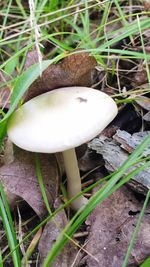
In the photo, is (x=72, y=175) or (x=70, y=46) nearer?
(x=72, y=175)

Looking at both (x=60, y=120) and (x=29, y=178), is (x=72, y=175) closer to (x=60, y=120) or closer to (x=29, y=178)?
(x=29, y=178)

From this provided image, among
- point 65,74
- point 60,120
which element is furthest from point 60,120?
point 65,74

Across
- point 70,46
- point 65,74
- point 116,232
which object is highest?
point 65,74

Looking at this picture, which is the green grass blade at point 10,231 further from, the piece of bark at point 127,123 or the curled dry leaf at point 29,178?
the piece of bark at point 127,123

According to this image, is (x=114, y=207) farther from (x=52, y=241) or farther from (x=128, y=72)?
(x=128, y=72)

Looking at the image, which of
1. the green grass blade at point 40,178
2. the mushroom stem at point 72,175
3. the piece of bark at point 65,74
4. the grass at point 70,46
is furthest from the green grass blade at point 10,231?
the piece of bark at point 65,74

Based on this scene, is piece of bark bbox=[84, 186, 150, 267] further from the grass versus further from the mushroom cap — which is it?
the mushroom cap

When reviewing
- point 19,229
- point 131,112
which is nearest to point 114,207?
point 19,229
